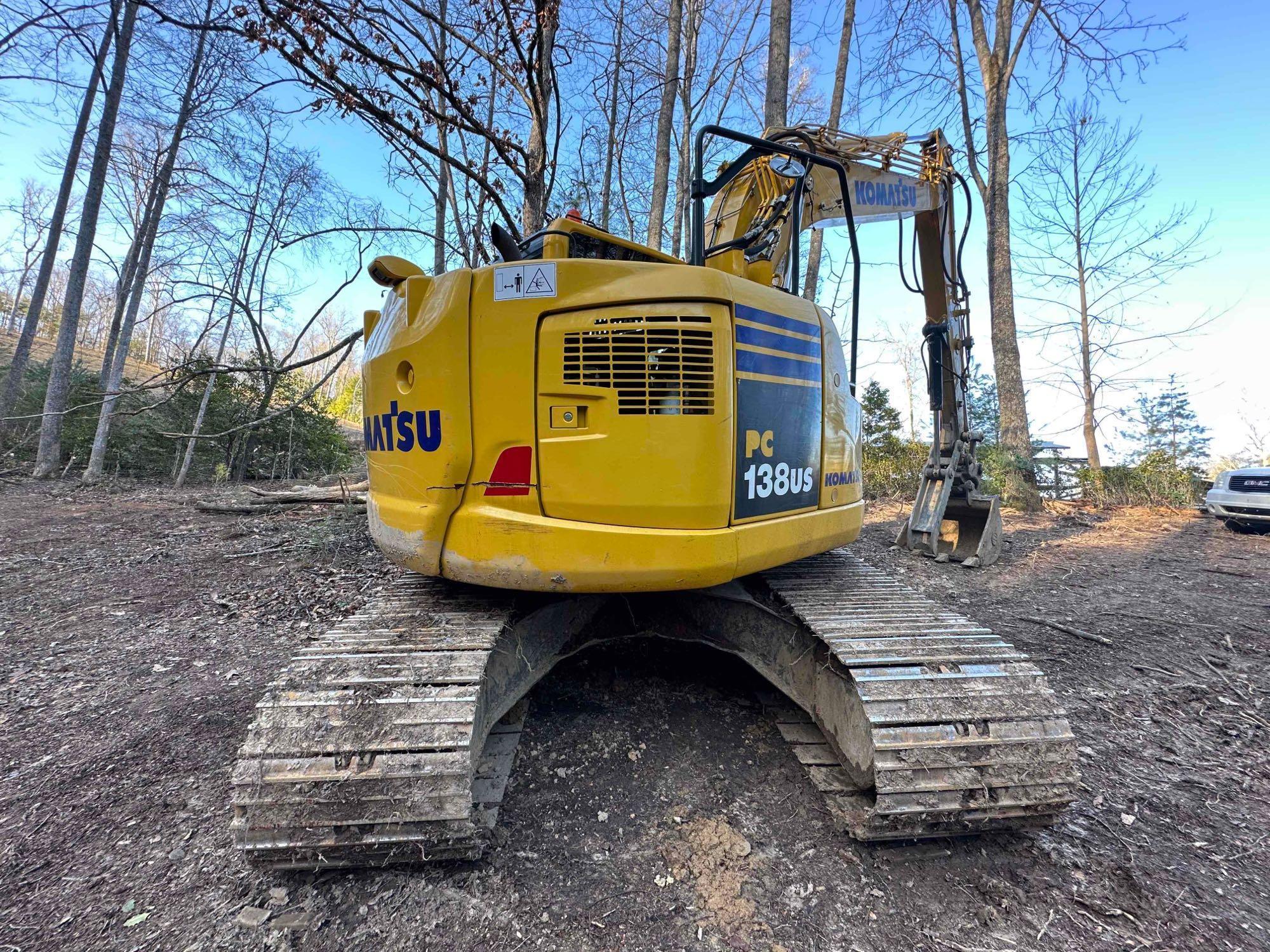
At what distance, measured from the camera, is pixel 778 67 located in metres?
7.68

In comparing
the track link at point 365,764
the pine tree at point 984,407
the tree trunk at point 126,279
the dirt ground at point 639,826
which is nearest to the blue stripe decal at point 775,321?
the track link at point 365,764

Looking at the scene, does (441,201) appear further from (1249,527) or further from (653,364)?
(1249,527)

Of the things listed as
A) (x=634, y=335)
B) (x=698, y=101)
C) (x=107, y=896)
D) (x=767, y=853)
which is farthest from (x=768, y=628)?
(x=698, y=101)

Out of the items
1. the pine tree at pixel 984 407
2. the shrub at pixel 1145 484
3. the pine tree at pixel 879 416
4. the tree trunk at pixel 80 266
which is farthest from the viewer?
the pine tree at pixel 984 407

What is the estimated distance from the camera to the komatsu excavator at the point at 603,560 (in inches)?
62.4

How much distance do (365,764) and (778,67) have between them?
30.6 feet

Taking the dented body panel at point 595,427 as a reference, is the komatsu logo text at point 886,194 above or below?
above

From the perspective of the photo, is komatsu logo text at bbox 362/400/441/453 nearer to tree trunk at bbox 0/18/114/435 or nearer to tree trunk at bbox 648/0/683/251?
tree trunk at bbox 648/0/683/251

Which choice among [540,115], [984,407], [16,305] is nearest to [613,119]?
[540,115]

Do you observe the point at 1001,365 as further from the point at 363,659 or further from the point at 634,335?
the point at 363,659

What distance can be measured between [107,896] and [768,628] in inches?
92.1

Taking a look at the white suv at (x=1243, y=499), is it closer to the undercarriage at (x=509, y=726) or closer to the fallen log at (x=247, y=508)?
the undercarriage at (x=509, y=726)

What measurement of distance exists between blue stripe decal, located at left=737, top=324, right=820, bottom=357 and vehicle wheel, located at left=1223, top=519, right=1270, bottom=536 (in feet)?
32.4

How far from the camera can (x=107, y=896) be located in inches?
62.0
